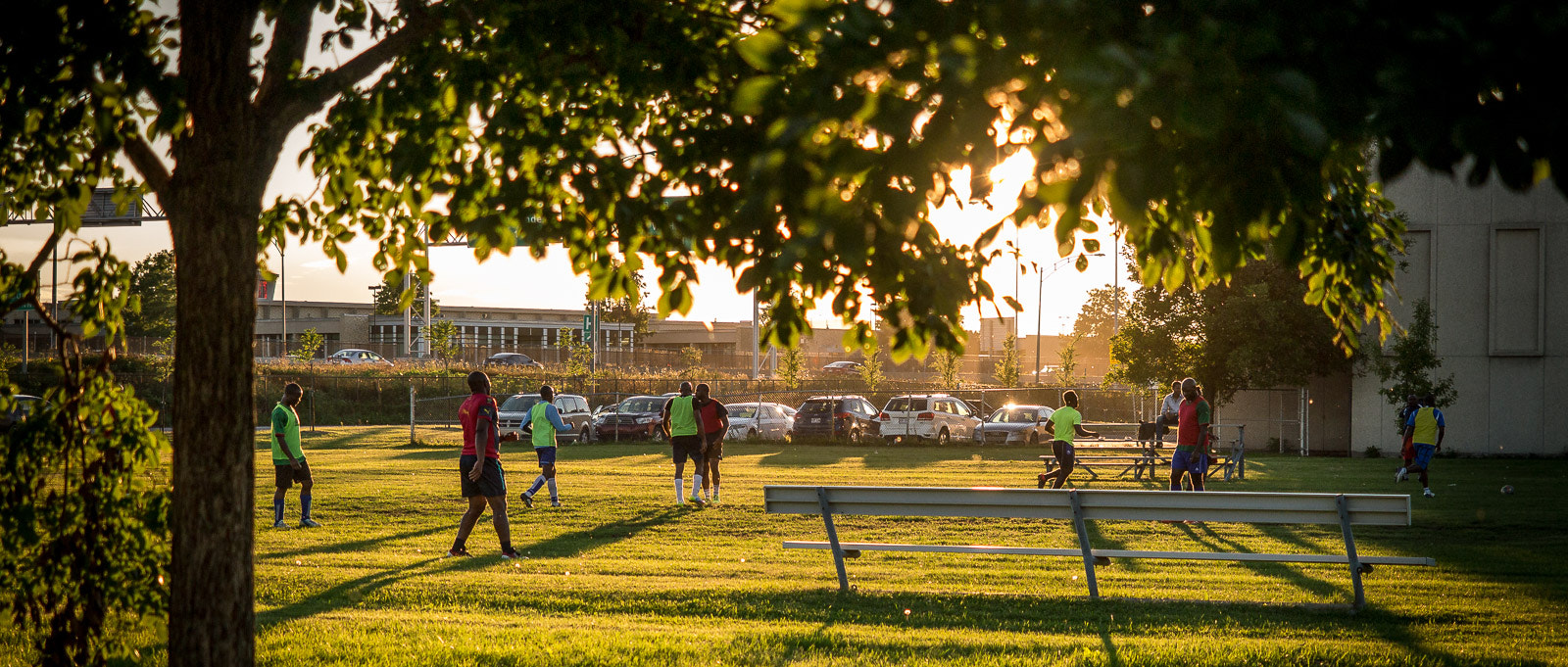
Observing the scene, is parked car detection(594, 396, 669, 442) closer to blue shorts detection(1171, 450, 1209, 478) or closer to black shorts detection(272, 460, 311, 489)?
black shorts detection(272, 460, 311, 489)

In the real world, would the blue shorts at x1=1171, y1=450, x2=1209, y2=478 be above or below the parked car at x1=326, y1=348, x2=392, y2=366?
below

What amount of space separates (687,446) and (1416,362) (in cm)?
2191

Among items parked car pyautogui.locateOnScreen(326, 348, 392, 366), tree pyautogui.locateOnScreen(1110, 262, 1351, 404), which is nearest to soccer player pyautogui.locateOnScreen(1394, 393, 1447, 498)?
tree pyautogui.locateOnScreen(1110, 262, 1351, 404)

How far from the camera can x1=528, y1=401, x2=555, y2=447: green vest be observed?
16094 millimetres

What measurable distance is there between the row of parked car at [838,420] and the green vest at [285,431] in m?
21.0

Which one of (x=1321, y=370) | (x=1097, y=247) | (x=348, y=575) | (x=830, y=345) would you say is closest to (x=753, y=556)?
(x=348, y=575)

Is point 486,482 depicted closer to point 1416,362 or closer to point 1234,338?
point 1416,362

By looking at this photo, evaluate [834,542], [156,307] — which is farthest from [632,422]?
[156,307]

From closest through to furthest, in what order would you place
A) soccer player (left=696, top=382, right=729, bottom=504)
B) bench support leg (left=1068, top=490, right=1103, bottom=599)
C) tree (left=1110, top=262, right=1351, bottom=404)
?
bench support leg (left=1068, top=490, right=1103, bottom=599)
soccer player (left=696, top=382, right=729, bottom=504)
tree (left=1110, top=262, right=1351, bottom=404)

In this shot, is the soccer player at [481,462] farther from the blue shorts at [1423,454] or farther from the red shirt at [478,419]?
the blue shorts at [1423,454]

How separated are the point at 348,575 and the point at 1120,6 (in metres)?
9.12

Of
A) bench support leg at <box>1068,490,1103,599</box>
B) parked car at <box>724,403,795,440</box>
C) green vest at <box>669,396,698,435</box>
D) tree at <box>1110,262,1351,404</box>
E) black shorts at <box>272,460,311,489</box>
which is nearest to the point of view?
bench support leg at <box>1068,490,1103,599</box>

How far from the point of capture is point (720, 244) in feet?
11.8

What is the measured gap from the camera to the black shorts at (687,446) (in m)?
16.8
